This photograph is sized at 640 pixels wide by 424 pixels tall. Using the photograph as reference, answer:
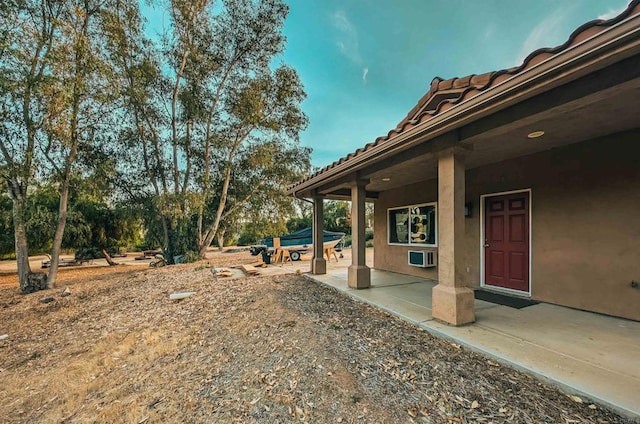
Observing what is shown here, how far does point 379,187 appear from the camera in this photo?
7102mm

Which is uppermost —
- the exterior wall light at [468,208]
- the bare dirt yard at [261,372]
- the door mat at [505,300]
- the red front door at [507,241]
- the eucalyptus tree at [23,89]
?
the eucalyptus tree at [23,89]

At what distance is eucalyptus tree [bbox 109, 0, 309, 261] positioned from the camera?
10328 millimetres

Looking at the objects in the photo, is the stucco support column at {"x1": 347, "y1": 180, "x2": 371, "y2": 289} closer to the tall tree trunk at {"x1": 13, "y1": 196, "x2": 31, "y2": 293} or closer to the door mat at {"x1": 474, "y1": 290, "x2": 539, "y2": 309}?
the door mat at {"x1": 474, "y1": 290, "x2": 539, "y2": 309}

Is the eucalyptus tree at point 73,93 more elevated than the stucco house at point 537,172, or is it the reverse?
the eucalyptus tree at point 73,93

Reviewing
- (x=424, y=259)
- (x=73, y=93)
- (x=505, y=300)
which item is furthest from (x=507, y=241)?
(x=73, y=93)

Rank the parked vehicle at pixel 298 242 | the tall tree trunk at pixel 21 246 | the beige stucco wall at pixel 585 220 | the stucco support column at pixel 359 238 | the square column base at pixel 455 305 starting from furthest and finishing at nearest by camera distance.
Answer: the parked vehicle at pixel 298 242, the tall tree trunk at pixel 21 246, the stucco support column at pixel 359 238, the beige stucco wall at pixel 585 220, the square column base at pixel 455 305

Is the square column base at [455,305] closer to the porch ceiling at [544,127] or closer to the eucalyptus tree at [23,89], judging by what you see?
the porch ceiling at [544,127]

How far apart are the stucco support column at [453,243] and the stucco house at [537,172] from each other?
12 millimetres

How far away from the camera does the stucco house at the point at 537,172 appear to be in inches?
82.3

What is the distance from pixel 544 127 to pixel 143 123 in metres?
12.0

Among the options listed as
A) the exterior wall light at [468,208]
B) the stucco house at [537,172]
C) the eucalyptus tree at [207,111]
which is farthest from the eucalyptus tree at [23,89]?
the exterior wall light at [468,208]

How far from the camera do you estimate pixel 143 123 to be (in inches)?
412

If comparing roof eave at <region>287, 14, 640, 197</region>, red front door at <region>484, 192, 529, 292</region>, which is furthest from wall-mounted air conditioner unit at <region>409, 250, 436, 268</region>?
roof eave at <region>287, 14, 640, 197</region>

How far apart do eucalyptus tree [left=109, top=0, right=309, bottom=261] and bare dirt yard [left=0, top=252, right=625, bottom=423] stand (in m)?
7.04
